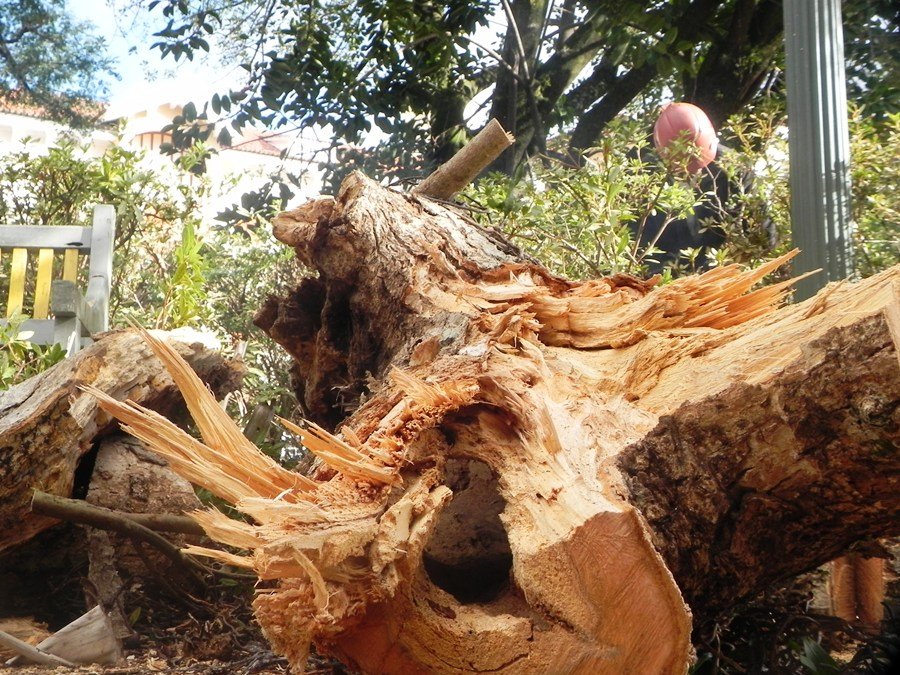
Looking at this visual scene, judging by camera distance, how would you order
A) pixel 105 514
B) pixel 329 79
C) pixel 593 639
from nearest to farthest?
pixel 593 639 → pixel 105 514 → pixel 329 79

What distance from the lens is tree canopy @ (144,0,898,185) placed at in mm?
6195

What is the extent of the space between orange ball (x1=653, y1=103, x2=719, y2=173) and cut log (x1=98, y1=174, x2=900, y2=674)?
10.0 feet

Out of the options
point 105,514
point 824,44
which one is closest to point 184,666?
point 105,514

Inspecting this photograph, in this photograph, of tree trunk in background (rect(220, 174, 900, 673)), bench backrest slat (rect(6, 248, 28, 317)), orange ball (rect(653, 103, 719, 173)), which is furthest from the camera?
orange ball (rect(653, 103, 719, 173))

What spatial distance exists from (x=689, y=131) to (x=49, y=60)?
4.42 metres

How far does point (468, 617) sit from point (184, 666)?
1424mm

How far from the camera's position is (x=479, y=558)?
1733mm

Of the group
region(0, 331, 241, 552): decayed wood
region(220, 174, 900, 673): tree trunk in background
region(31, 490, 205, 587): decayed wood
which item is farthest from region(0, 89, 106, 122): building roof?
region(220, 174, 900, 673): tree trunk in background

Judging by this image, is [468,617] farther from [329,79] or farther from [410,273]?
[329,79]

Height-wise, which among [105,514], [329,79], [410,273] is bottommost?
[105,514]

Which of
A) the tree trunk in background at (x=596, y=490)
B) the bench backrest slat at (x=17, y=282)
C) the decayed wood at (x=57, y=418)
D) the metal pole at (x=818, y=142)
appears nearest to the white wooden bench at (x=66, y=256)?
the bench backrest slat at (x=17, y=282)

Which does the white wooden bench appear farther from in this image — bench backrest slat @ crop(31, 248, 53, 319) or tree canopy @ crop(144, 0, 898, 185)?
tree canopy @ crop(144, 0, 898, 185)

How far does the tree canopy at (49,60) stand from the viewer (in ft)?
19.3

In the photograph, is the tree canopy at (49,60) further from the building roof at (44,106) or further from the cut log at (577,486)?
the cut log at (577,486)
